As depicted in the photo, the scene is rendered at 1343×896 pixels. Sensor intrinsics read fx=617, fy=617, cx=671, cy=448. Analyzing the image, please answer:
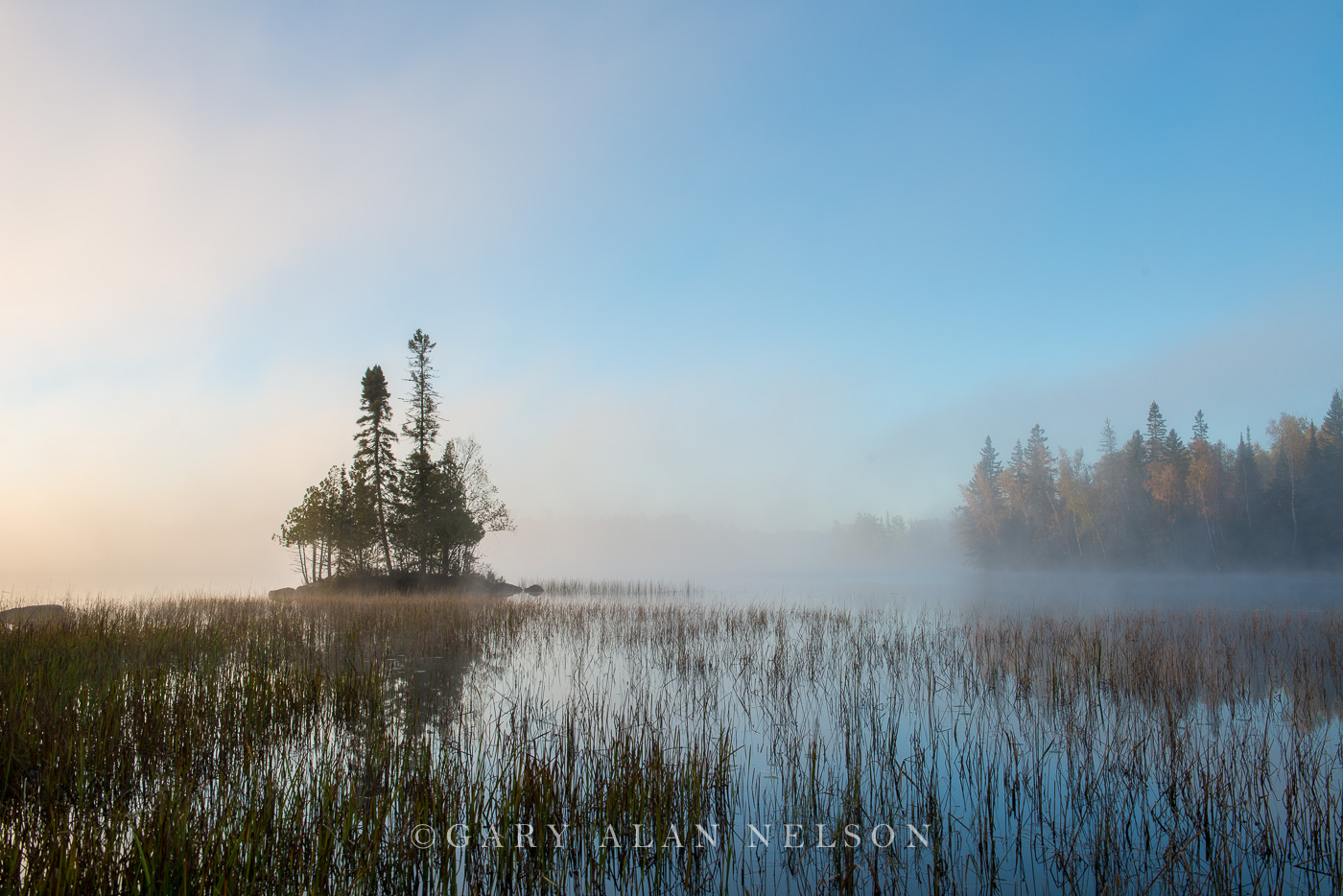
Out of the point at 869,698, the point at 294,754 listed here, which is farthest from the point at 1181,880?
the point at 294,754

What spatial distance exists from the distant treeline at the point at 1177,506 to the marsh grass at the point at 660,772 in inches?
2160

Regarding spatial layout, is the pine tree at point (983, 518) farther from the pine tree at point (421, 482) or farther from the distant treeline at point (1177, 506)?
the pine tree at point (421, 482)

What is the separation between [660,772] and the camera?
189 inches

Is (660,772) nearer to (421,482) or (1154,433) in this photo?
(421,482)

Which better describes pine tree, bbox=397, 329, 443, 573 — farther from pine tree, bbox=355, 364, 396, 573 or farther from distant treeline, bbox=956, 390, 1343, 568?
distant treeline, bbox=956, 390, 1343, 568

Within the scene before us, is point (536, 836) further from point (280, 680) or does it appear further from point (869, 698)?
point (869, 698)

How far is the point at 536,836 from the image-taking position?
14.2ft

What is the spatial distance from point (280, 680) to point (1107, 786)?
29.3 feet

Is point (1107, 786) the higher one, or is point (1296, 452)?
point (1296, 452)

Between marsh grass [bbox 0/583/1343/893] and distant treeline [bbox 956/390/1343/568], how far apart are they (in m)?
54.9

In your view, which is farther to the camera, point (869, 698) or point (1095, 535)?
point (1095, 535)

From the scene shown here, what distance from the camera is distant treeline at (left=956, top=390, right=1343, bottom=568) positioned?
4962cm

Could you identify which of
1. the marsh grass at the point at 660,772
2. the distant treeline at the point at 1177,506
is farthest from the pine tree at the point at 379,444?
the distant treeline at the point at 1177,506

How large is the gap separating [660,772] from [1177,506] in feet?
226
